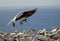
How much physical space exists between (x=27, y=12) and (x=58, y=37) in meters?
0.95

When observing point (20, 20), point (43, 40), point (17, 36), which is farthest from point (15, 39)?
point (20, 20)

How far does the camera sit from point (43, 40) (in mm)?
3730

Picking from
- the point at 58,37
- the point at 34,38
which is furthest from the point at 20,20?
the point at 58,37

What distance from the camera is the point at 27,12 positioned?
10.3ft

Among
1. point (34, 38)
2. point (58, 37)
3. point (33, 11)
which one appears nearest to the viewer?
point (33, 11)

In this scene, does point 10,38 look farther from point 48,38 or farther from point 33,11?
point 33,11

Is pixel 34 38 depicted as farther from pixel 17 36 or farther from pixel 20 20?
pixel 20 20

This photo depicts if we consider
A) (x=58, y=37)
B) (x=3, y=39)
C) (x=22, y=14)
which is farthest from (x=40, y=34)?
(x=22, y=14)

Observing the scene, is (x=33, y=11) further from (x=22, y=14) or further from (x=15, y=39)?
(x=15, y=39)

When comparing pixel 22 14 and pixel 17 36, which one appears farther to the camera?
pixel 17 36

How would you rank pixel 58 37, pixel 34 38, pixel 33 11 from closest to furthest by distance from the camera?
pixel 33 11, pixel 34 38, pixel 58 37

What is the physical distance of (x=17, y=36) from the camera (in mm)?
3824

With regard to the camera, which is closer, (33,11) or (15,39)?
(33,11)

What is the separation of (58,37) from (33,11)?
3.18 ft
